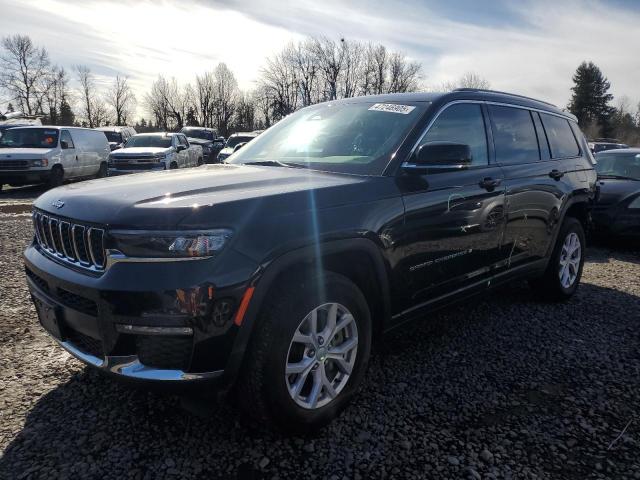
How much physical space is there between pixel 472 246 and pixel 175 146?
13.8 metres

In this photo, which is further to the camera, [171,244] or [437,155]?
[437,155]

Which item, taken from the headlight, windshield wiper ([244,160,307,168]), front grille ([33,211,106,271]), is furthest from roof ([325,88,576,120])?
→ front grille ([33,211,106,271])

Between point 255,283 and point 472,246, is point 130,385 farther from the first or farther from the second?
point 472,246

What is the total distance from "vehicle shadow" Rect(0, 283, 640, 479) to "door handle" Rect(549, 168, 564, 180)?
1.49 metres

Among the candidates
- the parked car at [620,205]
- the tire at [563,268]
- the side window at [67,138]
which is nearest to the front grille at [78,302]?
the tire at [563,268]

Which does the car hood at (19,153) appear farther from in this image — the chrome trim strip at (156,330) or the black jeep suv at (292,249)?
the chrome trim strip at (156,330)

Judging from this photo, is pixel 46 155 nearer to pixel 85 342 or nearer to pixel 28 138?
pixel 28 138

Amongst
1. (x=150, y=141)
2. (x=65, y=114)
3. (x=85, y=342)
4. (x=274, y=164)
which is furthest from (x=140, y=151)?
A: (x=65, y=114)

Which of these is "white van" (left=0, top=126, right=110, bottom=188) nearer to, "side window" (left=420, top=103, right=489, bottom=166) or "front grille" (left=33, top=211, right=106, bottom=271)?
"front grille" (left=33, top=211, right=106, bottom=271)

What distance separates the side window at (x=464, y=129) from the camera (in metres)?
3.23

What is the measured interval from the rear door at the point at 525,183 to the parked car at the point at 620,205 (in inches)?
132

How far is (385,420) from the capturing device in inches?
105

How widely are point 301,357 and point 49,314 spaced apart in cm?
A: 130

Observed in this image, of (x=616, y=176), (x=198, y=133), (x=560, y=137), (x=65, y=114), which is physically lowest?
(x=616, y=176)
